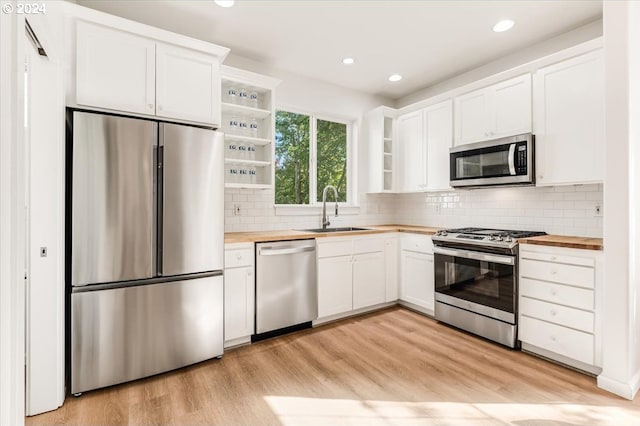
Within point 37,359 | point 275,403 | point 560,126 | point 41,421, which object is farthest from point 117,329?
point 560,126

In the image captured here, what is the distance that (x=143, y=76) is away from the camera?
2.35m

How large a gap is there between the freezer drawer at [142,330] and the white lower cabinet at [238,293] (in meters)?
0.13

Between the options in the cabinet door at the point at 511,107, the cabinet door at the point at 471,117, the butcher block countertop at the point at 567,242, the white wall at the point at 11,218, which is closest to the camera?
the white wall at the point at 11,218

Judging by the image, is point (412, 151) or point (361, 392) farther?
point (412, 151)

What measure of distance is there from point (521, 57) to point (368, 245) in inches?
99.8

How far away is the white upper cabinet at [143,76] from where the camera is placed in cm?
217

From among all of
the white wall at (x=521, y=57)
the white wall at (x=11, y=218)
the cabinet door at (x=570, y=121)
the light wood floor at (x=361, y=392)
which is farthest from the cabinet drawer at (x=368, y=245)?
the white wall at (x=11, y=218)

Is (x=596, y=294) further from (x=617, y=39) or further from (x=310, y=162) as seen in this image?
(x=310, y=162)

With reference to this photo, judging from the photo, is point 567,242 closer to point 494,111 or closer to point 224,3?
point 494,111

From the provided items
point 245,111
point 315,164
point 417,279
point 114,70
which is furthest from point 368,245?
point 114,70

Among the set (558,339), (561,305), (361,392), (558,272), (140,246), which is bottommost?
(361,392)

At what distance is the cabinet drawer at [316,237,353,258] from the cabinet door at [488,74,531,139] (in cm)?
183

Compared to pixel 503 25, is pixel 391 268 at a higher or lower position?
lower

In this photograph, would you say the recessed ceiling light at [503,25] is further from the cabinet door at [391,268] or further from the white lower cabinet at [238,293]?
the white lower cabinet at [238,293]
